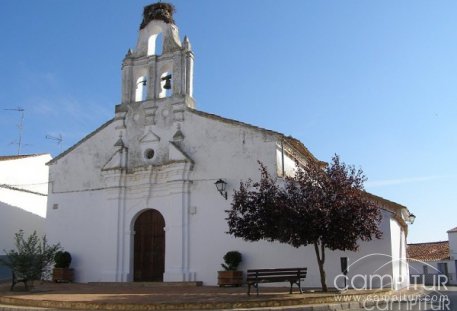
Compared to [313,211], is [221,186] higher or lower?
higher

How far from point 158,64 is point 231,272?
9.14 meters

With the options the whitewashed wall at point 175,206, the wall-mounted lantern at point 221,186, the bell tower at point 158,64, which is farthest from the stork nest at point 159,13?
the wall-mounted lantern at point 221,186

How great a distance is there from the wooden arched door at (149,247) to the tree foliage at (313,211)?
5.56 meters

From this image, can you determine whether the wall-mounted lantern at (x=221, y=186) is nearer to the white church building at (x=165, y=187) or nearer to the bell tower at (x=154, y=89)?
the white church building at (x=165, y=187)

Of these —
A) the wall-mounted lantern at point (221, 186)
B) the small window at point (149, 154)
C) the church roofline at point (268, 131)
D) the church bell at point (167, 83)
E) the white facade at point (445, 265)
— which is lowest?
the white facade at point (445, 265)

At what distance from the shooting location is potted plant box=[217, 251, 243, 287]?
661 inches

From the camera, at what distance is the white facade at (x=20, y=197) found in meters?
24.1

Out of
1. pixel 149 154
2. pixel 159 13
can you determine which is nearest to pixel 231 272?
pixel 149 154

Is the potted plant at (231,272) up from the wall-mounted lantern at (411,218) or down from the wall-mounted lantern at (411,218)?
down

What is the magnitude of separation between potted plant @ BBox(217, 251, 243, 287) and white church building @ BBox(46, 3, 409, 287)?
1.24ft

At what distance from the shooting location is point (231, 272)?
55.2ft

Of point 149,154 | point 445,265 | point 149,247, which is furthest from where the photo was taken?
point 445,265

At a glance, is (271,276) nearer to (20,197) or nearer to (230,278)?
(230,278)

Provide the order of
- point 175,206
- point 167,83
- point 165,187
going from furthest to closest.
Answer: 1. point 167,83
2. point 165,187
3. point 175,206
